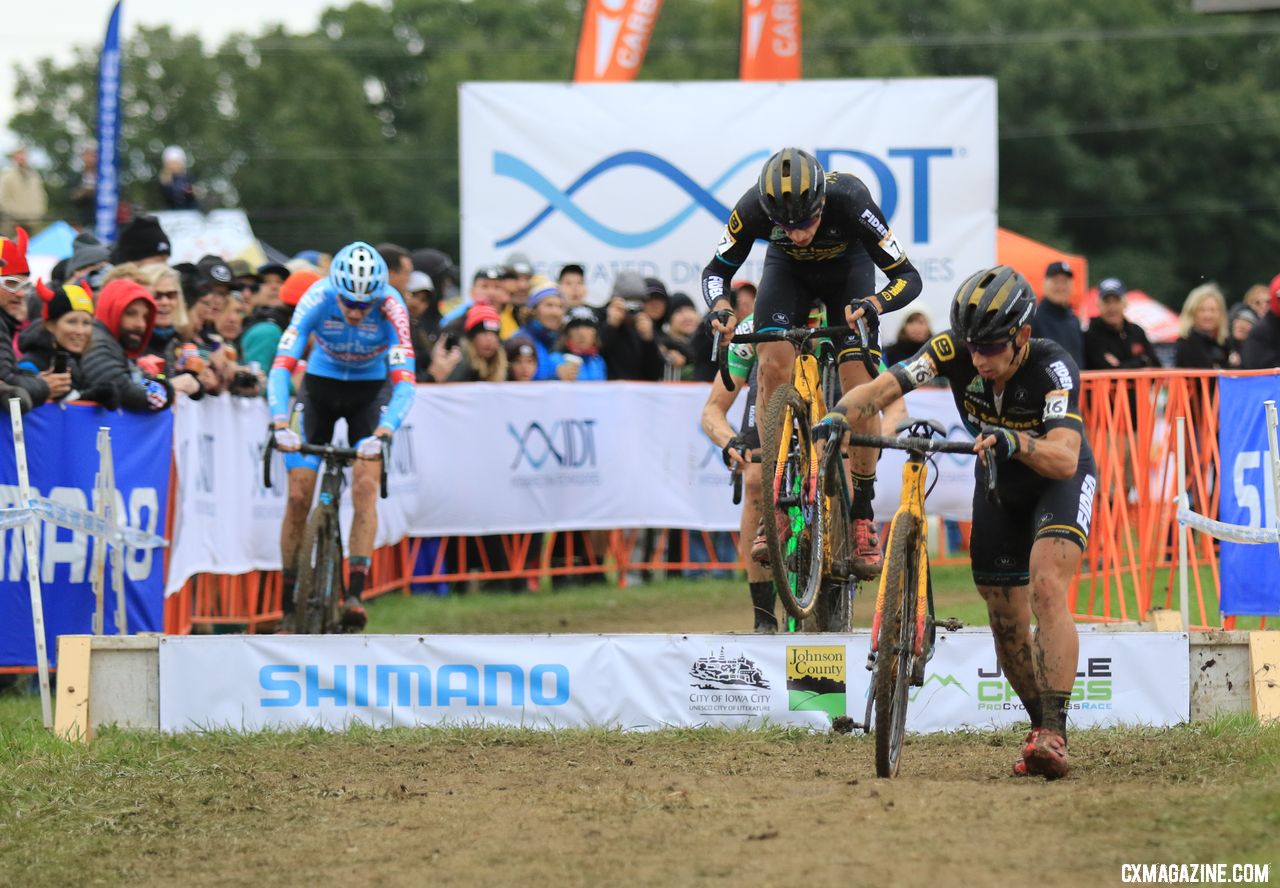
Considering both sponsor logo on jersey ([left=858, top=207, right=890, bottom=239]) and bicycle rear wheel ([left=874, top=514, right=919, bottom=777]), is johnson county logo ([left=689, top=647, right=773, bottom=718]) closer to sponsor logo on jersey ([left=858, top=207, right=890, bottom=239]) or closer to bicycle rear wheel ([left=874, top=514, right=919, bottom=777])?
bicycle rear wheel ([left=874, top=514, right=919, bottom=777])

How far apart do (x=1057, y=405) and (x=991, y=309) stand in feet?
1.81

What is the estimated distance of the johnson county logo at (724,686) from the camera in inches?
391

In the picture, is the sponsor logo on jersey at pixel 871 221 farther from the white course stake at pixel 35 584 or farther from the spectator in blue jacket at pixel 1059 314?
the spectator in blue jacket at pixel 1059 314

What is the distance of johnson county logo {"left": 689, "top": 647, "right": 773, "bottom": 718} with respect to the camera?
32.6 ft

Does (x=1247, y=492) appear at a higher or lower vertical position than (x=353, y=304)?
lower

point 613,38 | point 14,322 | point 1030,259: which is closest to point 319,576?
point 14,322

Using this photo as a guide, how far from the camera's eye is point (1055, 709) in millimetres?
8281

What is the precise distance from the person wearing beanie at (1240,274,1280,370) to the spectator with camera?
5.30 meters

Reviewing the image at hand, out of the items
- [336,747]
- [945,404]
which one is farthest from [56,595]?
[945,404]

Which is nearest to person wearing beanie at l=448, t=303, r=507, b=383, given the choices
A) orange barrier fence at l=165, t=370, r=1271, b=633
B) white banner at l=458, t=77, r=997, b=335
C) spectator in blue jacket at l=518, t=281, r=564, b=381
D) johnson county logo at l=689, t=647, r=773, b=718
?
spectator in blue jacket at l=518, t=281, r=564, b=381

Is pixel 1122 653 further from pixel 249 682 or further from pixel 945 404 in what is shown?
pixel 945 404

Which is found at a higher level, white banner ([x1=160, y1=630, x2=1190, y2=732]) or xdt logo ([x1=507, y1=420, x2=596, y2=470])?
xdt logo ([x1=507, y1=420, x2=596, y2=470])

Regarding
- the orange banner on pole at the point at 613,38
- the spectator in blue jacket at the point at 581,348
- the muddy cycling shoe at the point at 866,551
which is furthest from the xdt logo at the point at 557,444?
the muddy cycling shoe at the point at 866,551

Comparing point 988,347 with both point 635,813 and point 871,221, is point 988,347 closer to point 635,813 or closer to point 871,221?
point 871,221
